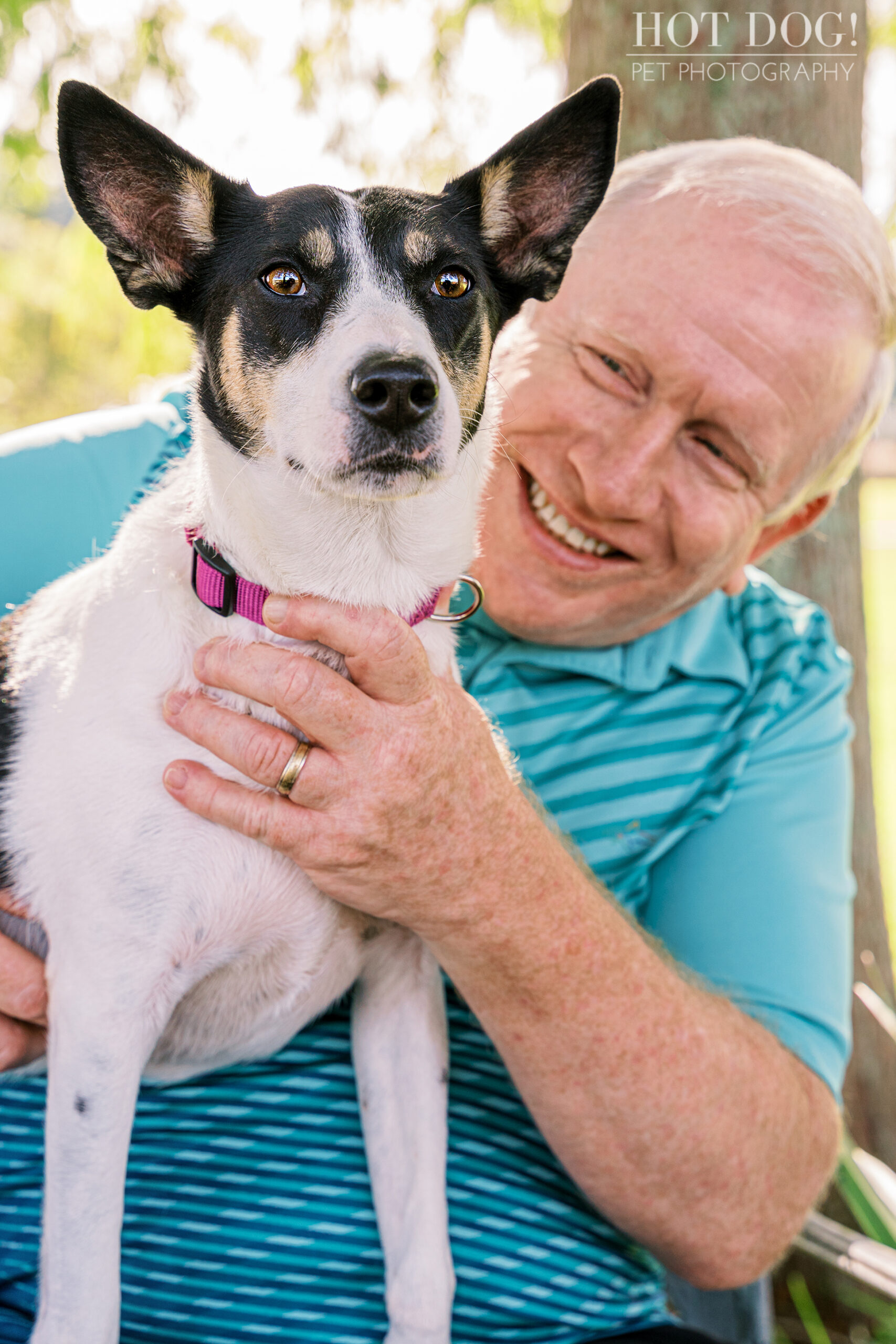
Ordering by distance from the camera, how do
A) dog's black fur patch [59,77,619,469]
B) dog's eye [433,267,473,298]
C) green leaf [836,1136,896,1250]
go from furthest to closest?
green leaf [836,1136,896,1250]
dog's eye [433,267,473,298]
dog's black fur patch [59,77,619,469]

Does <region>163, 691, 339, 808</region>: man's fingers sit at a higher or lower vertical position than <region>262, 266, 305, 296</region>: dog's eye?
lower

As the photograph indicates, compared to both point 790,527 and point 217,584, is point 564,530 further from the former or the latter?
point 217,584

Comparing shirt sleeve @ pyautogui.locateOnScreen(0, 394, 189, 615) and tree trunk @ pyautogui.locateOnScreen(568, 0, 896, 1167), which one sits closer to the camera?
shirt sleeve @ pyautogui.locateOnScreen(0, 394, 189, 615)

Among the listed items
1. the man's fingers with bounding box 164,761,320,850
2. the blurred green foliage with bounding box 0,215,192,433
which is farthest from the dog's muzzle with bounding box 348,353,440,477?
the blurred green foliage with bounding box 0,215,192,433

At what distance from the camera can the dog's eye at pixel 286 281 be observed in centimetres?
165

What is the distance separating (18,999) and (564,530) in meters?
1.28

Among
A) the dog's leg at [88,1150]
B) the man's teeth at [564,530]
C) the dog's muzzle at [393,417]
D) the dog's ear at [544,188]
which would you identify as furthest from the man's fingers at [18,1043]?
the dog's ear at [544,188]

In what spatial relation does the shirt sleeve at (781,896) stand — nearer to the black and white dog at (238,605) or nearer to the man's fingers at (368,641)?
the black and white dog at (238,605)

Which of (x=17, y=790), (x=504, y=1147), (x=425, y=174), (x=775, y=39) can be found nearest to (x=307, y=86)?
(x=425, y=174)

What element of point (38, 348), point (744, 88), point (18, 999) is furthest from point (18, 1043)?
point (38, 348)

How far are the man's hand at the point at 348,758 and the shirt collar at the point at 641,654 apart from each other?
0.63m

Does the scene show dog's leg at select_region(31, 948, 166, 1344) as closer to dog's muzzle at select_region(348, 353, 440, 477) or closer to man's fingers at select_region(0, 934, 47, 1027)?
man's fingers at select_region(0, 934, 47, 1027)

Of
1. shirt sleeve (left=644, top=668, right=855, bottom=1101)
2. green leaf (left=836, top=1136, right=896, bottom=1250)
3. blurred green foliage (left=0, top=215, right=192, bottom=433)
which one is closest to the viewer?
shirt sleeve (left=644, top=668, right=855, bottom=1101)

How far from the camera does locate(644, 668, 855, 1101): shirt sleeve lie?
1.94 metres
